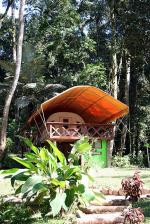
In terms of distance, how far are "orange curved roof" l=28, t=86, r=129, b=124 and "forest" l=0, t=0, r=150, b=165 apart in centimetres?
285

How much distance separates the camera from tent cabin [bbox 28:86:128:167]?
55.8 feet

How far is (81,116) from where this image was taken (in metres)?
20.8

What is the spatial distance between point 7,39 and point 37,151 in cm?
2372

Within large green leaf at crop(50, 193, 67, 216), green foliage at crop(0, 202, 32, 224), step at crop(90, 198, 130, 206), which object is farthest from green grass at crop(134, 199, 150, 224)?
green foliage at crop(0, 202, 32, 224)

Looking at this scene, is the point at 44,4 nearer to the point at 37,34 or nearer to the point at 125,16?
the point at 37,34

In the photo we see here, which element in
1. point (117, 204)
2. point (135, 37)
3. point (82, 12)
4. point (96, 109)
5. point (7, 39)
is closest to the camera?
point (117, 204)

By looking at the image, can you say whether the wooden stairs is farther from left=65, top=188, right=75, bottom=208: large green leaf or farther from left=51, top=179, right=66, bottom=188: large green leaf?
left=51, top=179, right=66, bottom=188: large green leaf

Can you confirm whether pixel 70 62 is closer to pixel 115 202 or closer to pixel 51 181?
pixel 115 202

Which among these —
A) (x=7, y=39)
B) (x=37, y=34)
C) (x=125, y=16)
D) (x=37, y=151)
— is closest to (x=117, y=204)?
(x=37, y=151)

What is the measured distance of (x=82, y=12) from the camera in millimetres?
27219

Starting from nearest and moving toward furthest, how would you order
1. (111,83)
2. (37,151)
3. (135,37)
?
(37,151)
(135,37)
(111,83)

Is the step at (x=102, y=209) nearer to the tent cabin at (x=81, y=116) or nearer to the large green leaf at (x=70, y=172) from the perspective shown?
the large green leaf at (x=70, y=172)

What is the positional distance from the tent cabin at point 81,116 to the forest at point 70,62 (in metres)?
2.87

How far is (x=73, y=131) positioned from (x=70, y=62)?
351 inches
